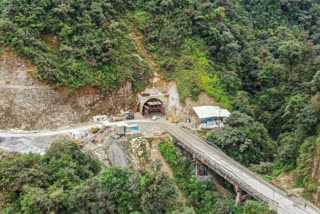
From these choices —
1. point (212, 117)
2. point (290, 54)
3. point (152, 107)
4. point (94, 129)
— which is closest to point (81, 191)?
point (94, 129)

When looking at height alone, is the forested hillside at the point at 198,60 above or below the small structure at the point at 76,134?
above

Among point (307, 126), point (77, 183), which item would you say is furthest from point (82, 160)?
point (307, 126)

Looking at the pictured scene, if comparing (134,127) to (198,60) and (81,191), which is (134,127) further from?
(198,60)

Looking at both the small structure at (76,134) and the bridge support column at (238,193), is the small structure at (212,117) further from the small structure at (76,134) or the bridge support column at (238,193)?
the small structure at (76,134)

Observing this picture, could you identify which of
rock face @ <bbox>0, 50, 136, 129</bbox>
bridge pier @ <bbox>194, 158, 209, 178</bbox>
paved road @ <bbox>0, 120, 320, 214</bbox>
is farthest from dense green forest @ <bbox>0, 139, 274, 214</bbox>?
rock face @ <bbox>0, 50, 136, 129</bbox>

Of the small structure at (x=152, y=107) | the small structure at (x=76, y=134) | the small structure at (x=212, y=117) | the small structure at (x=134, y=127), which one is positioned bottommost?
the small structure at (x=76, y=134)

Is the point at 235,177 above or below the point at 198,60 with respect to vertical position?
below

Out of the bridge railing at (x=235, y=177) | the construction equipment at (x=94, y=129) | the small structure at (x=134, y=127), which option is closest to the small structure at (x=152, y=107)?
the small structure at (x=134, y=127)
